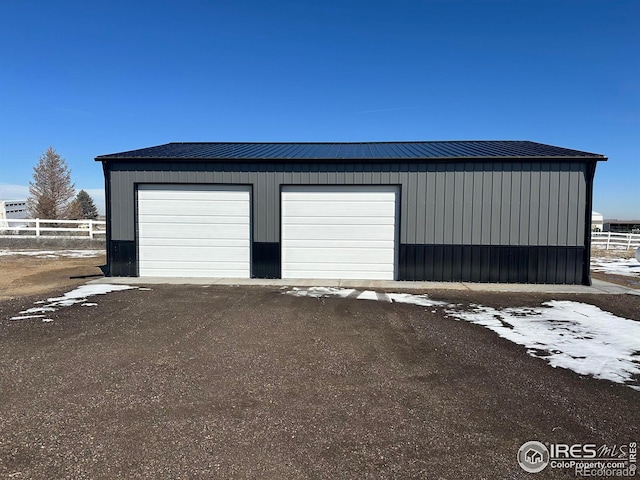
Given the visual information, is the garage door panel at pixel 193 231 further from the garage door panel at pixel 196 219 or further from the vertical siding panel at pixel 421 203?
the vertical siding panel at pixel 421 203

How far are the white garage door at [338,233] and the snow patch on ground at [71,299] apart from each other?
422 centimetres

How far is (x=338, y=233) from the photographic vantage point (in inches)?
415

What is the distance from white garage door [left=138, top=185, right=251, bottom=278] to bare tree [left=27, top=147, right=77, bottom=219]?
37688mm

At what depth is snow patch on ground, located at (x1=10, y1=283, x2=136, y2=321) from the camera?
652cm

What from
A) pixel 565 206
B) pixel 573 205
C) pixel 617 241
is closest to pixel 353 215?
pixel 565 206

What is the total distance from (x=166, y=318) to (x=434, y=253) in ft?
22.0

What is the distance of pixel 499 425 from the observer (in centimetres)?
307

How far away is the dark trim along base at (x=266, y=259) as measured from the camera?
10422mm

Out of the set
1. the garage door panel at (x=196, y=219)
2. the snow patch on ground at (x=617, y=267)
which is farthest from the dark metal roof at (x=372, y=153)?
the snow patch on ground at (x=617, y=267)

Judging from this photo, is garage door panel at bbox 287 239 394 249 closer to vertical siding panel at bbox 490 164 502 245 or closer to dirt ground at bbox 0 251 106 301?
vertical siding panel at bbox 490 164 502 245

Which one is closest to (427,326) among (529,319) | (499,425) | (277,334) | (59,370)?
(529,319)

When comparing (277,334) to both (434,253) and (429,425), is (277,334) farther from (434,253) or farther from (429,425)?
(434,253)

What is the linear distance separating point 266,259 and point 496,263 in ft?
19.5

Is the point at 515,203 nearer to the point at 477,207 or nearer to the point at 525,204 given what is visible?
the point at 525,204
